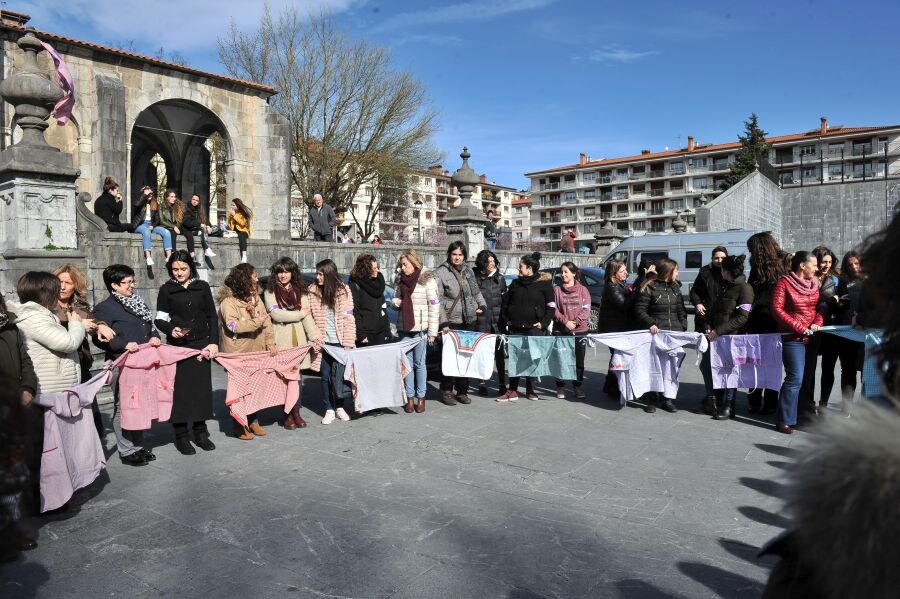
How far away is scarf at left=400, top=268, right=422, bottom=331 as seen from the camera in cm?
827

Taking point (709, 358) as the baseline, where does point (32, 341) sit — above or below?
above

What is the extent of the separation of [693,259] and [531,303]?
46.9 feet

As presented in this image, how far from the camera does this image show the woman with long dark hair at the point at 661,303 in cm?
815

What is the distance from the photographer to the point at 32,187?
806 centimetres

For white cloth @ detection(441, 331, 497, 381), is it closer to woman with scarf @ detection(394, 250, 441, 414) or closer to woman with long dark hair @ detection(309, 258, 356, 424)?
woman with scarf @ detection(394, 250, 441, 414)

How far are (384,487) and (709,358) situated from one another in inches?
179

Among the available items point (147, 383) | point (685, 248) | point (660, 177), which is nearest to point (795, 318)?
point (147, 383)

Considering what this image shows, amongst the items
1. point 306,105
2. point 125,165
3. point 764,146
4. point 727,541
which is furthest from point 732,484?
point 764,146

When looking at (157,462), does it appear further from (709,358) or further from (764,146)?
(764,146)

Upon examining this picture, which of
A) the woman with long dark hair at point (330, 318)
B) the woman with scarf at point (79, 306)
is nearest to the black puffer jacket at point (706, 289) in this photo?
the woman with long dark hair at point (330, 318)

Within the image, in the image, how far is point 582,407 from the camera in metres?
8.04

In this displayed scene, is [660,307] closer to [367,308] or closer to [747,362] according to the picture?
[747,362]

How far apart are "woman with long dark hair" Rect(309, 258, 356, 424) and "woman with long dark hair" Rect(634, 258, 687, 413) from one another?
12.2 feet

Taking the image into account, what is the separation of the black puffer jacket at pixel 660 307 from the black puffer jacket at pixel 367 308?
3359 millimetres
